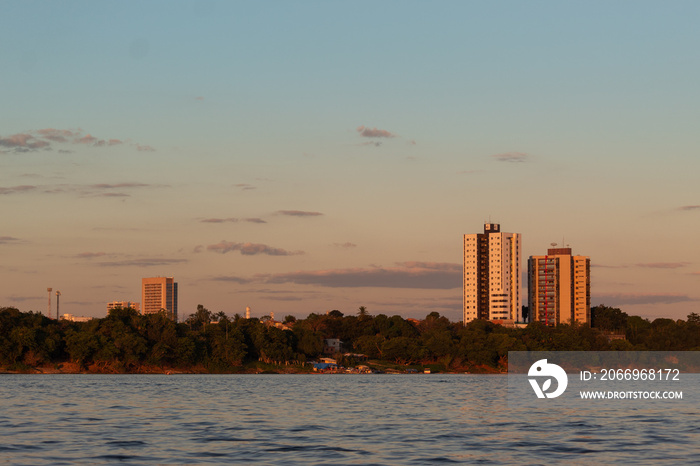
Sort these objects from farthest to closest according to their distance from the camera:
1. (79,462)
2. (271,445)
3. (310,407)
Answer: (310,407) → (271,445) → (79,462)

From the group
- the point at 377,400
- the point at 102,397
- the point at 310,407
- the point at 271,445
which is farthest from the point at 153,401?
the point at 271,445

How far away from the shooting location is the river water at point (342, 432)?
1752 inches

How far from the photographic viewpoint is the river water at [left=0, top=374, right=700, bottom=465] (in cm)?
4450

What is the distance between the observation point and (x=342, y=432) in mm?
57969

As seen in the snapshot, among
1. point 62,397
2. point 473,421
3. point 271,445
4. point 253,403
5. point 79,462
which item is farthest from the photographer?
point 62,397

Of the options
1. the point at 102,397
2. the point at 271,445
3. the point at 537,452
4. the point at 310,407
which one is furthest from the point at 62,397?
the point at 537,452

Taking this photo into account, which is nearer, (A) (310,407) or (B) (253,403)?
(A) (310,407)

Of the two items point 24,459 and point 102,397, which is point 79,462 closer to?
point 24,459

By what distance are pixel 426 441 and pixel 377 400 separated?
47.2 m

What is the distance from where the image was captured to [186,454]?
147 ft

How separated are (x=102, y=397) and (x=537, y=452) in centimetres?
6479

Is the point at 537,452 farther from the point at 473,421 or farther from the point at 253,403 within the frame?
the point at 253,403

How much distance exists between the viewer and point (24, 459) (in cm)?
4250

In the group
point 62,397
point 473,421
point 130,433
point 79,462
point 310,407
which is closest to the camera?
point 79,462
